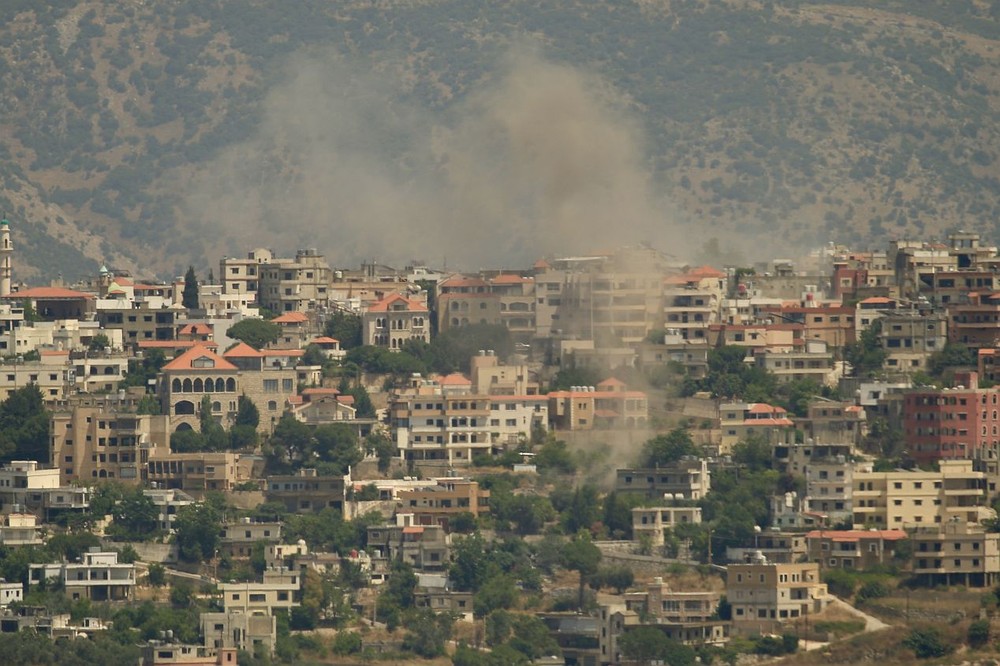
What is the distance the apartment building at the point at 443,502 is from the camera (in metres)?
106

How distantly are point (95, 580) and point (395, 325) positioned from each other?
20.5m

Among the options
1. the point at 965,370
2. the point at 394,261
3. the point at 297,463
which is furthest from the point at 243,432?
the point at 394,261

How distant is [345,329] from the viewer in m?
121

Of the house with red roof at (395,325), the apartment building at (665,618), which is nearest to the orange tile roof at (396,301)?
the house with red roof at (395,325)

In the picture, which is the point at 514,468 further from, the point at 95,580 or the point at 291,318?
the point at 291,318

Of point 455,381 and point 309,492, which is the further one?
point 455,381

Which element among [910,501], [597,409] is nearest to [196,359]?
[597,409]

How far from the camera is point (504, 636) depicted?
10062 cm

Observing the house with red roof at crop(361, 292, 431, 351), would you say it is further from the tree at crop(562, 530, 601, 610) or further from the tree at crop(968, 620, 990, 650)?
the tree at crop(968, 620, 990, 650)

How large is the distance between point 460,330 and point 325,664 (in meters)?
22.3

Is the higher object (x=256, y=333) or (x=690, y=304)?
(x=690, y=304)

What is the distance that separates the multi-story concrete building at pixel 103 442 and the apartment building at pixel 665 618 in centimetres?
1452

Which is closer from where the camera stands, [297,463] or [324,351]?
[297,463]

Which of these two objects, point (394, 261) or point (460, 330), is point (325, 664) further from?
point (394, 261)
